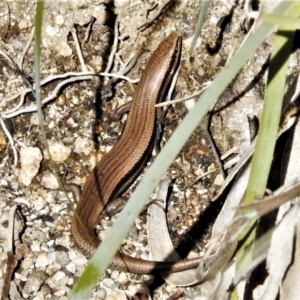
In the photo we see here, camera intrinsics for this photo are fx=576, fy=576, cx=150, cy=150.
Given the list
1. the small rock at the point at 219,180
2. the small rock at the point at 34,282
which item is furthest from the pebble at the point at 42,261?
the small rock at the point at 219,180

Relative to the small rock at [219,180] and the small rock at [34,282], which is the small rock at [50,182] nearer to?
the small rock at [34,282]

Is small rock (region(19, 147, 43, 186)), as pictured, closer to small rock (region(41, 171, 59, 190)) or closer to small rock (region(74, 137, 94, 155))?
small rock (region(41, 171, 59, 190))

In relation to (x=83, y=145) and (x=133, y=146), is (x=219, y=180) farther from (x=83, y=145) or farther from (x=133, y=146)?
(x=83, y=145)

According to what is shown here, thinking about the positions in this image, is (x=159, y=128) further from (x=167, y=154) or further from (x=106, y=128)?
(x=167, y=154)

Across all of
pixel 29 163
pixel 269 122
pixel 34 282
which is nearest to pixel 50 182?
pixel 29 163

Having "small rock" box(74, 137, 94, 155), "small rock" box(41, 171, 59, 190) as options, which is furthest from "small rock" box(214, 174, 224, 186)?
"small rock" box(41, 171, 59, 190)

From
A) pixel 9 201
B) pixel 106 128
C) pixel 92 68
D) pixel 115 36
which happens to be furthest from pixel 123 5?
pixel 9 201
